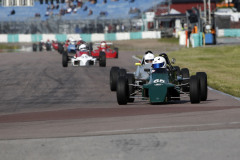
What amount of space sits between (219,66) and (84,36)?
4094 centimetres

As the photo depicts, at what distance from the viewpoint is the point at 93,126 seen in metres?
9.83

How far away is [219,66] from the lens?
28.0 metres

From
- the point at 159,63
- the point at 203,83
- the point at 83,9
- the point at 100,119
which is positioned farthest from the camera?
the point at 83,9

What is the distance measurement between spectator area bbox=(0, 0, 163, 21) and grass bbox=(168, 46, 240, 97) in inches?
1466

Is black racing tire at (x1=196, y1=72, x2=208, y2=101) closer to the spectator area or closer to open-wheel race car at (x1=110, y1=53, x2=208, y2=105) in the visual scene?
open-wheel race car at (x1=110, y1=53, x2=208, y2=105)

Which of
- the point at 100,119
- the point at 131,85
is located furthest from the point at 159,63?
the point at 100,119

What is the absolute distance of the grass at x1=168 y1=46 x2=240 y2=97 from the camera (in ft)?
60.1

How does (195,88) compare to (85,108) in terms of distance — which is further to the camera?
(85,108)

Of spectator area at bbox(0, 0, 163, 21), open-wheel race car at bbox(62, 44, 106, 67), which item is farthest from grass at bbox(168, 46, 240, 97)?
spectator area at bbox(0, 0, 163, 21)

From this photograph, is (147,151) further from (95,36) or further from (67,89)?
(95,36)

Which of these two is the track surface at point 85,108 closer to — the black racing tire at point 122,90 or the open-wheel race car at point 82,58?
the black racing tire at point 122,90

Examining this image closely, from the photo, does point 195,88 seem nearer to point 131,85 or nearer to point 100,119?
point 131,85

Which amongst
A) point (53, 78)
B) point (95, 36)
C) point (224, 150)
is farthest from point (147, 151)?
point (95, 36)

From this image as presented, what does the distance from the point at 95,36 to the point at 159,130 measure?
58.6m
